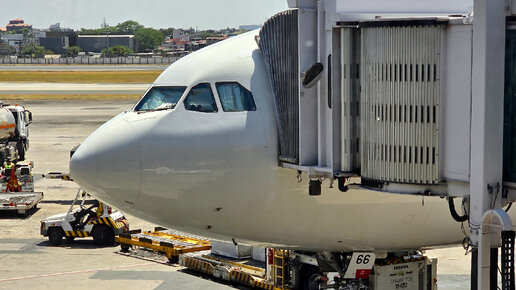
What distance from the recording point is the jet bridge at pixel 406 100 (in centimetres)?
1097

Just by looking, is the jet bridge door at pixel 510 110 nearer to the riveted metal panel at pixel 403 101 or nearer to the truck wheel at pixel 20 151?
the riveted metal panel at pixel 403 101

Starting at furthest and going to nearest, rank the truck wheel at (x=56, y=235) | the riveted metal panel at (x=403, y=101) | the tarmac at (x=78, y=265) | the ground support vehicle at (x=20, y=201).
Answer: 1. the ground support vehicle at (x=20, y=201)
2. the truck wheel at (x=56, y=235)
3. the tarmac at (x=78, y=265)
4. the riveted metal panel at (x=403, y=101)

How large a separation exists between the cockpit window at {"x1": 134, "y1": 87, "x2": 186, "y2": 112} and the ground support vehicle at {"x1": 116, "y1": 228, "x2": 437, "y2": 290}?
498cm

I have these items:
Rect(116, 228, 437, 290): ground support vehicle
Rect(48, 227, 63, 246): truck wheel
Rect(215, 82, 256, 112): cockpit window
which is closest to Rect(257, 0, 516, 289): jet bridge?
Rect(215, 82, 256, 112): cockpit window

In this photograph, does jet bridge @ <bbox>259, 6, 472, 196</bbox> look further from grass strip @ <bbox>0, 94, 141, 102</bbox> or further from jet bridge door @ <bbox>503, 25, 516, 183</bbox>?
grass strip @ <bbox>0, 94, 141, 102</bbox>

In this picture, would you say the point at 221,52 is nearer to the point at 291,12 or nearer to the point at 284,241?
the point at 291,12

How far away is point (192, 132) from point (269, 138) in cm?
125

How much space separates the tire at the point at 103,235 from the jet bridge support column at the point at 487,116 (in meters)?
22.0

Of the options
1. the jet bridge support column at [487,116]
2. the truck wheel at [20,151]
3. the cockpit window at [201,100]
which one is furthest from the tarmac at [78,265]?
the jet bridge support column at [487,116]

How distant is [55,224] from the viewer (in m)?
31.7

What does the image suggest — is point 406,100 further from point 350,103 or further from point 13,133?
point 13,133

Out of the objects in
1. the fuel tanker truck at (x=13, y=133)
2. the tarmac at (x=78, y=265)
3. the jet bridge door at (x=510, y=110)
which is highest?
the jet bridge door at (x=510, y=110)

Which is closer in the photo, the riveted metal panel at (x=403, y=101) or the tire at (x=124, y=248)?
the riveted metal panel at (x=403, y=101)

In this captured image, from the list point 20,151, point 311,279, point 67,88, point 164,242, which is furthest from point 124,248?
point 67,88
